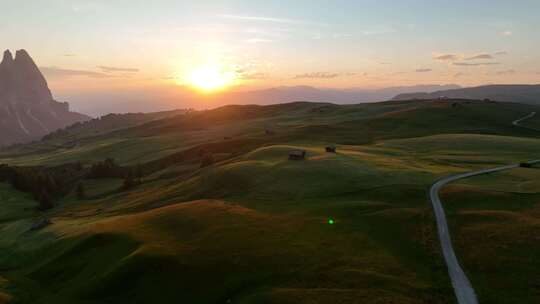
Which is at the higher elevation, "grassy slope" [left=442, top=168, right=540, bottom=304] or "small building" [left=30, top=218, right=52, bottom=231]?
"grassy slope" [left=442, top=168, right=540, bottom=304]

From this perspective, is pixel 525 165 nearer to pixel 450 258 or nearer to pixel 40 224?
pixel 450 258

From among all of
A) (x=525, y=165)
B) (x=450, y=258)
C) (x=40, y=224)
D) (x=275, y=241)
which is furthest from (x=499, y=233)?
(x=40, y=224)

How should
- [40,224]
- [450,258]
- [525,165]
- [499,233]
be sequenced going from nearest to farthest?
[450,258], [499,233], [525,165], [40,224]

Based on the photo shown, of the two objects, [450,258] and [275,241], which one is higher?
[450,258]

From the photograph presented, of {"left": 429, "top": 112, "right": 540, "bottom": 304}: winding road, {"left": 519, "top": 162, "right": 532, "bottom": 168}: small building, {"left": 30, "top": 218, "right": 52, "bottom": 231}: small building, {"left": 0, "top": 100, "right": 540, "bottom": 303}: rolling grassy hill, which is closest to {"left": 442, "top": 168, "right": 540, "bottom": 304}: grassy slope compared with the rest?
{"left": 0, "top": 100, "right": 540, "bottom": 303}: rolling grassy hill

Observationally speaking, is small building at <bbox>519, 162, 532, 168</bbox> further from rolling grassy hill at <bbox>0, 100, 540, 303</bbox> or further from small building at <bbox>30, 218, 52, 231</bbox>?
small building at <bbox>30, 218, 52, 231</bbox>

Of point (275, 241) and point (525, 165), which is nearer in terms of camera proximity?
point (275, 241)

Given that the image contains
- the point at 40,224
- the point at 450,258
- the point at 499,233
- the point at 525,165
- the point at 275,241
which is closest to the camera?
the point at 450,258

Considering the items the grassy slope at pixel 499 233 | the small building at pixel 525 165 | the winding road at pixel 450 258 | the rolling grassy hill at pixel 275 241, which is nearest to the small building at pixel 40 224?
the rolling grassy hill at pixel 275 241

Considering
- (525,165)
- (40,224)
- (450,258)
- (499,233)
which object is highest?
(525,165)

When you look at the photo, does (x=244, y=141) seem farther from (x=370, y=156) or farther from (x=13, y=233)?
(x=13, y=233)

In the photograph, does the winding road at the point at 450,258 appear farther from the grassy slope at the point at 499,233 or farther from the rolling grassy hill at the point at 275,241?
the rolling grassy hill at the point at 275,241
